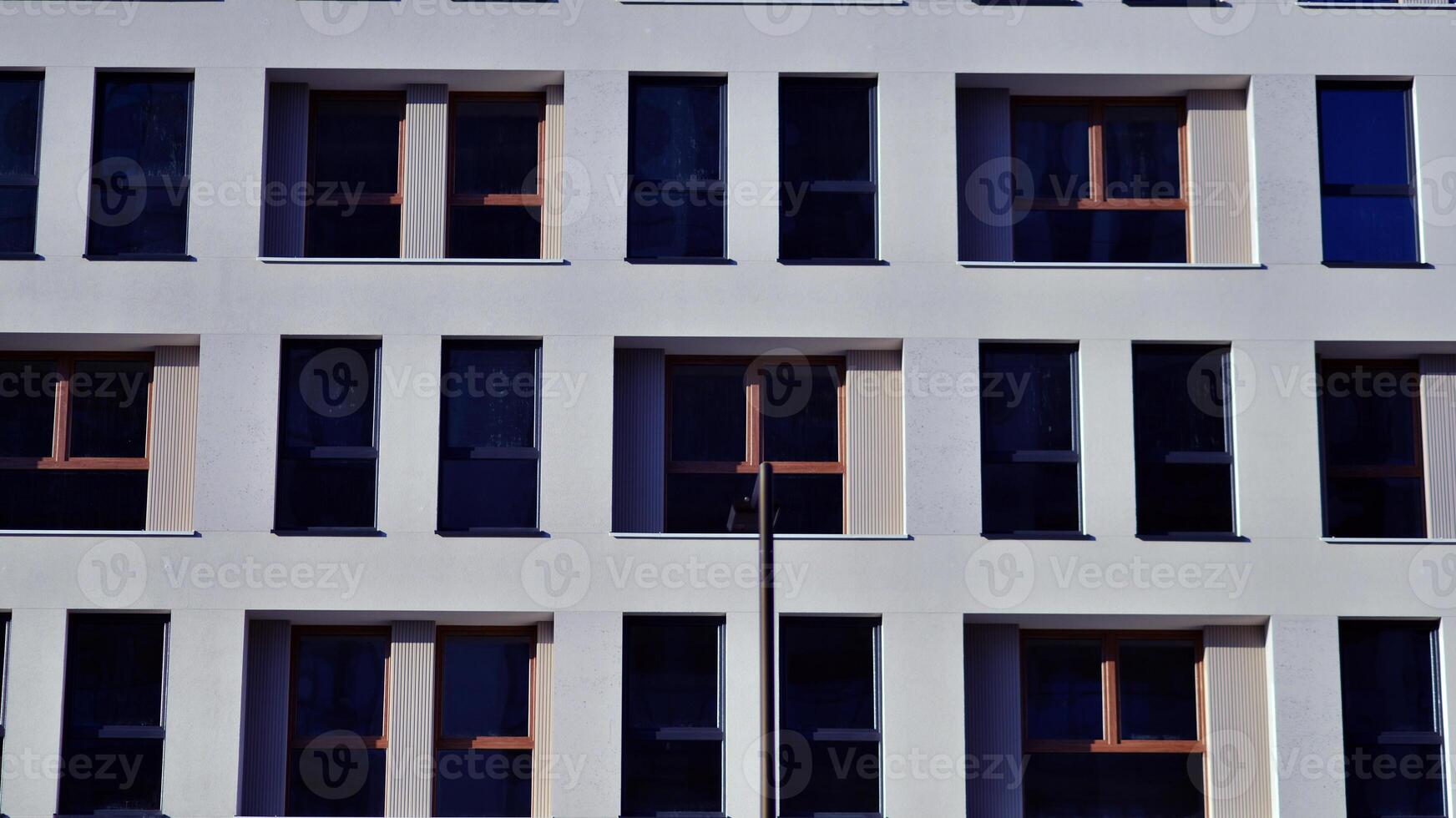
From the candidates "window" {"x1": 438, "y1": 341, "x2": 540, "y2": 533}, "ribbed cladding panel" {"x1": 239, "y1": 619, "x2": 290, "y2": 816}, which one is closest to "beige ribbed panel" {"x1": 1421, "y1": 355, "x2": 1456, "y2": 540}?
"window" {"x1": 438, "y1": 341, "x2": 540, "y2": 533}

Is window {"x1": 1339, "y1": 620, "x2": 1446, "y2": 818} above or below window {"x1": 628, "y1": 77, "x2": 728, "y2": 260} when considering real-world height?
below

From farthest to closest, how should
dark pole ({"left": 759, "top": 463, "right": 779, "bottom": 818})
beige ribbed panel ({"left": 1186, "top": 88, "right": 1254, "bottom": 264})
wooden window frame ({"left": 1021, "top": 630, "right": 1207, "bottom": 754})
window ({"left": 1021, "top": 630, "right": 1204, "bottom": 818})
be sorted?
beige ribbed panel ({"left": 1186, "top": 88, "right": 1254, "bottom": 264}) → wooden window frame ({"left": 1021, "top": 630, "right": 1207, "bottom": 754}) → window ({"left": 1021, "top": 630, "right": 1204, "bottom": 818}) → dark pole ({"left": 759, "top": 463, "right": 779, "bottom": 818})

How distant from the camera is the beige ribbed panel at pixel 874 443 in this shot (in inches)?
635

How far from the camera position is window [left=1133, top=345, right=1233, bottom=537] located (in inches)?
627

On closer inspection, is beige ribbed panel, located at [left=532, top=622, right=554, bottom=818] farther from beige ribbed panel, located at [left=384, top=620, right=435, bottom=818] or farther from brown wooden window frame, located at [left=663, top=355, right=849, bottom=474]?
brown wooden window frame, located at [left=663, top=355, right=849, bottom=474]

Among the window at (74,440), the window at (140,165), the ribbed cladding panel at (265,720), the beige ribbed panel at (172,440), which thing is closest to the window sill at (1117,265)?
the ribbed cladding panel at (265,720)

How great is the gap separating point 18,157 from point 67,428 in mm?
2753

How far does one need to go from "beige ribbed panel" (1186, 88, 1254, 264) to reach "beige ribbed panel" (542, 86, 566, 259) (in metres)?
6.35

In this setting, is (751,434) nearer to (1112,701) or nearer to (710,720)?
(710,720)

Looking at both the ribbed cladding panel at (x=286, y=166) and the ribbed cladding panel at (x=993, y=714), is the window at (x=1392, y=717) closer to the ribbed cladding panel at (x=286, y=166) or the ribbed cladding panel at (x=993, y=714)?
the ribbed cladding panel at (x=993, y=714)

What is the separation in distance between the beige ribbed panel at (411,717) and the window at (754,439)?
8.75 ft

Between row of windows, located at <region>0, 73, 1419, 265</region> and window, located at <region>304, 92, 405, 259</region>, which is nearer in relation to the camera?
row of windows, located at <region>0, 73, 1419, 265</region>

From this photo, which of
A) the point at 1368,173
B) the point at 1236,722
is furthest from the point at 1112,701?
the point at 1368,173

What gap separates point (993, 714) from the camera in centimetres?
1585
